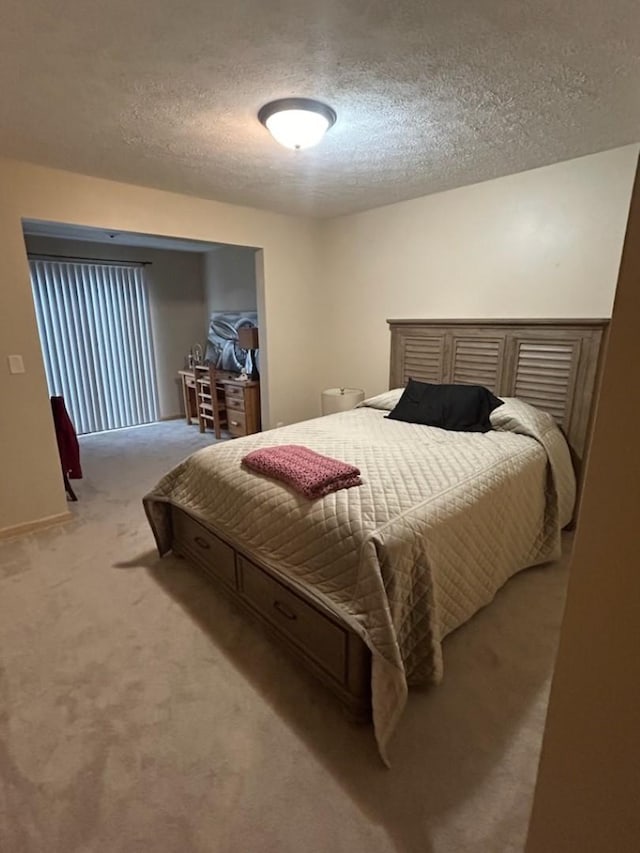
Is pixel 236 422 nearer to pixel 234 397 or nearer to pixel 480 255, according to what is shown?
pixel 234 397

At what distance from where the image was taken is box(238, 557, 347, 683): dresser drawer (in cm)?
154

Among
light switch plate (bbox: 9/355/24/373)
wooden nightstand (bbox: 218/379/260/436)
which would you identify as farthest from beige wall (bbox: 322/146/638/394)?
light switch plate (bbox: 9/355/24/373)

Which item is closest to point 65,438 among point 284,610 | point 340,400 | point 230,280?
point 340,400

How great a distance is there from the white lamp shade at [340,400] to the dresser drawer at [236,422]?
111cm

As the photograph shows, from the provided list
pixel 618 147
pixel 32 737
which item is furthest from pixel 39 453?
pixel 618 147

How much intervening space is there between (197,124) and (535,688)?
9.52 ft

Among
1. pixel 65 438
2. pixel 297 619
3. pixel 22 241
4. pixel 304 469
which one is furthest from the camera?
pixel 65 438

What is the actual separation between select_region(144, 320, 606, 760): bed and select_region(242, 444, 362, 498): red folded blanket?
5cm

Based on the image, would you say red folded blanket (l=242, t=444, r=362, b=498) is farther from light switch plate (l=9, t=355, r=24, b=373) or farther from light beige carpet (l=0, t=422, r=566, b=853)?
light switch plate (l=9, t=355, r=24, b=373)

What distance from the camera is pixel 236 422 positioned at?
15.9 feet

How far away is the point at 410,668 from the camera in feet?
5.22

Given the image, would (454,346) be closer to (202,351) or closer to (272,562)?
(272,562)

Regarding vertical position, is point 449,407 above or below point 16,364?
below

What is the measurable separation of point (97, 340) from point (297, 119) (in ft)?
13.7
